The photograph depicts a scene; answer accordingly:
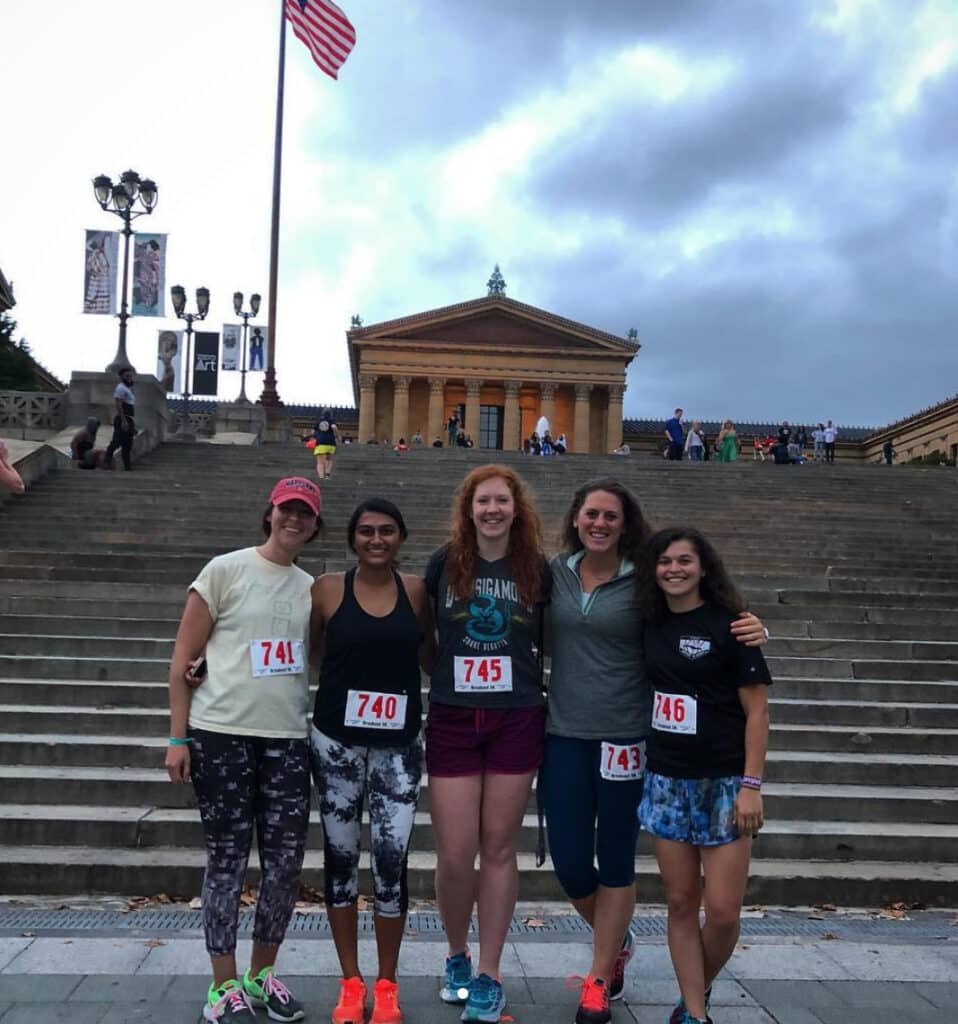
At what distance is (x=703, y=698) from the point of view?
3566mm

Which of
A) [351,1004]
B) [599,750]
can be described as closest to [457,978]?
[351,1004]

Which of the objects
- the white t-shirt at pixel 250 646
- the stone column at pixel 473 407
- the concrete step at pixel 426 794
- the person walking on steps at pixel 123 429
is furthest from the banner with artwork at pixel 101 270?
the stone column at pixel 473 407

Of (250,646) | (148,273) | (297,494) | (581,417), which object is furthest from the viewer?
(581,417)

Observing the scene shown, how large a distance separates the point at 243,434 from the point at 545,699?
25242 mm

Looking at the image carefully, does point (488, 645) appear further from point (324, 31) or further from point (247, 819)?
point (324, 31)

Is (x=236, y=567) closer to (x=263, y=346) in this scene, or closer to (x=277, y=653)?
(x=277, y=653)

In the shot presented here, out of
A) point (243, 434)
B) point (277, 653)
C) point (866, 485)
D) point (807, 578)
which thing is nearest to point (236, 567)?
point (277, 653)

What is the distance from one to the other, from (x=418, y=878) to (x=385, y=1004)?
1977 mm

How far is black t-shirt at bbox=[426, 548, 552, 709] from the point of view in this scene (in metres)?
3.77

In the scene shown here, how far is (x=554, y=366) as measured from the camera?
58.3 metres

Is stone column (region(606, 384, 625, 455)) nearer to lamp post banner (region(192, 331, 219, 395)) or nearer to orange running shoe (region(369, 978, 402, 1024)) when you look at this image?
lamp post banner (region(192, 331, 219, 395))

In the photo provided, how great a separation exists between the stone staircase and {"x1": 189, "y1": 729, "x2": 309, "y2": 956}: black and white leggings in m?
1.95

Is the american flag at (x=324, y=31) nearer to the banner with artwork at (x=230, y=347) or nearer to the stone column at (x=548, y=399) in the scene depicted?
the banner with artwork at (x=230, y=347)

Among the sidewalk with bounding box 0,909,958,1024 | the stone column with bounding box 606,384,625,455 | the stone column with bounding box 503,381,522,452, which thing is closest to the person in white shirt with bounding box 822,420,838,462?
the stone column with bounding box 606,384,625,455
